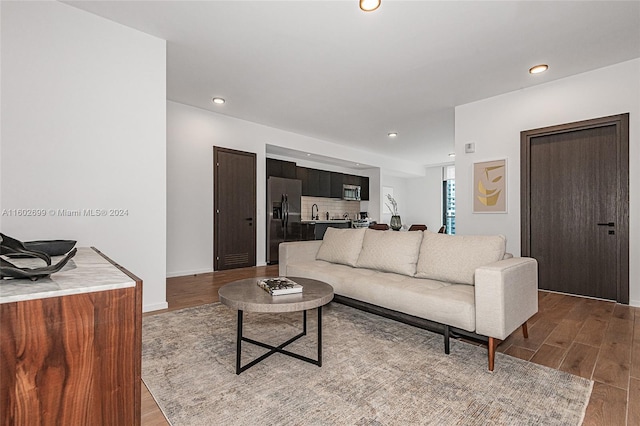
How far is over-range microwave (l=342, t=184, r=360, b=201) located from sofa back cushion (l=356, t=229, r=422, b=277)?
5.32m

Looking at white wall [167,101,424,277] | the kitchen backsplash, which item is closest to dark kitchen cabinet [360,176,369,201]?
the kitchen backsplash

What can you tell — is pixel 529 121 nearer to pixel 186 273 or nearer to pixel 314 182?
pixel 314 182

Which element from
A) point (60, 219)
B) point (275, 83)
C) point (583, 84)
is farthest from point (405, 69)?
point (60, 219)

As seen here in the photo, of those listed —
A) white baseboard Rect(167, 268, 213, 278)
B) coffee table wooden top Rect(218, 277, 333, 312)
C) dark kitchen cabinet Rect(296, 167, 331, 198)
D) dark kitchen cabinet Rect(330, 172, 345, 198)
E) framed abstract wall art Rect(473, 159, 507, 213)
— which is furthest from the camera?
dark kitchen cabinet Rect(330, 172, 345, 198)

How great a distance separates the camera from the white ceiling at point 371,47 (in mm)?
2596

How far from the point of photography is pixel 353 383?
1813 mm

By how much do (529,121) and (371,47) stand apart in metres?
2.45

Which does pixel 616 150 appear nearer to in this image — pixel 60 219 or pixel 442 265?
pixel 442 265

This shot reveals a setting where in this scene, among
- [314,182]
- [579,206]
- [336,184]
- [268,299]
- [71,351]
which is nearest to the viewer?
[71,351]

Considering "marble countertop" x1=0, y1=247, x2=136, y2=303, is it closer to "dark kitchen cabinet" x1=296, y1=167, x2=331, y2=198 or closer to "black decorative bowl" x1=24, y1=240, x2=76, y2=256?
"black decorative bowl" x1=24, y1=240, x2=76, y2=256

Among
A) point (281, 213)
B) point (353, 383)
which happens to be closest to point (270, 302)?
point (353, 383)

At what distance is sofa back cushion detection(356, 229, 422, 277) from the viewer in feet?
9.49

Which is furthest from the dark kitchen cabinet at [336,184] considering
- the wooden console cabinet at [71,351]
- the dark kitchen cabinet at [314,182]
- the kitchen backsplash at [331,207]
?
the wooden console cabinet at [71,351]

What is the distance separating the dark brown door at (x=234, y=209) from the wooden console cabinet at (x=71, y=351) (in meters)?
4.35
